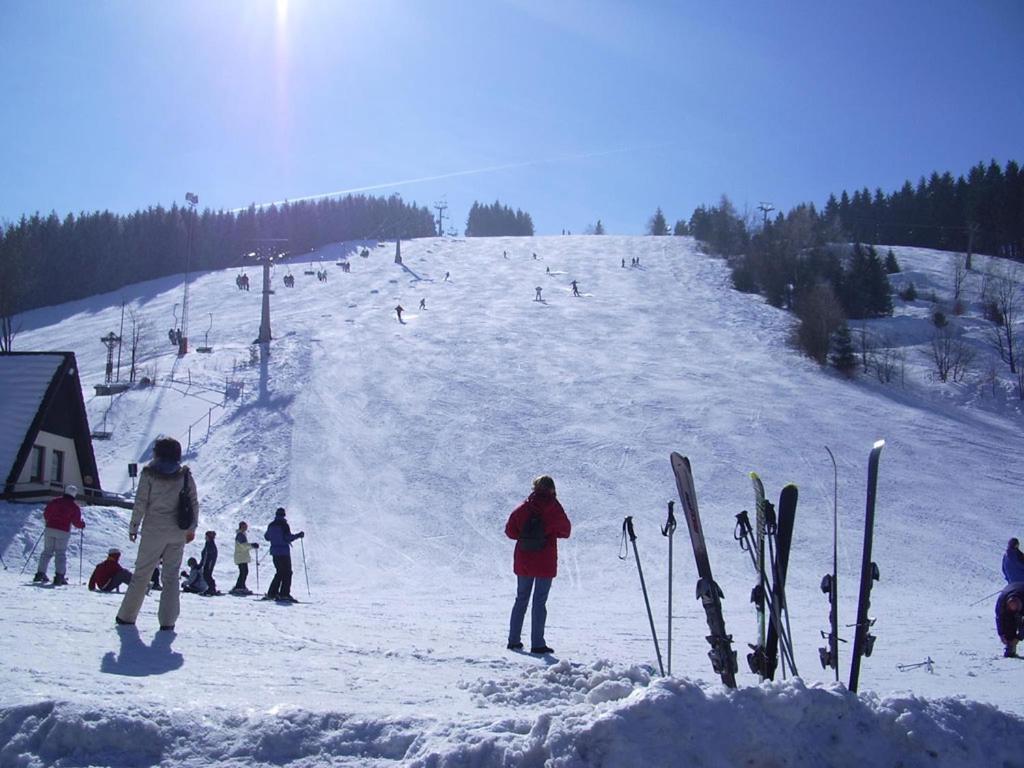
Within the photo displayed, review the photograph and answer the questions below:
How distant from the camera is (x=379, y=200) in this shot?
122000 mm

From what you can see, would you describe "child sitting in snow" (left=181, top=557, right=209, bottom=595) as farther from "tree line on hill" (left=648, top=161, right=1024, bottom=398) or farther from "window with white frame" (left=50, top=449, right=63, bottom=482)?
"tree line on hill" (left=648, top=161, right=1024, bottom=398)

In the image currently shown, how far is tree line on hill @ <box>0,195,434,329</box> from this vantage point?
85.2 m

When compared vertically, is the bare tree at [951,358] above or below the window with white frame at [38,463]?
above

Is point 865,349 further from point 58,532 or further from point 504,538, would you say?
point 58,532

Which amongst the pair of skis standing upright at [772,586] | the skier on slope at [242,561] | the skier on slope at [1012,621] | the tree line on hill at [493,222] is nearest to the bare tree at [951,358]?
the skier on slope at [1012,621]

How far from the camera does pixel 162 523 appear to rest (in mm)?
6426

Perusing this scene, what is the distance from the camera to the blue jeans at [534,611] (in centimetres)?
732

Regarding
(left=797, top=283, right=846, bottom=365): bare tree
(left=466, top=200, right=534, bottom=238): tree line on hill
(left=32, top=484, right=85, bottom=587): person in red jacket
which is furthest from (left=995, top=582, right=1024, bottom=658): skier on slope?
(left=466, top=200, right=534, bottom=238): tree line on hill

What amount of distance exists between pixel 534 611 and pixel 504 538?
44.2ft

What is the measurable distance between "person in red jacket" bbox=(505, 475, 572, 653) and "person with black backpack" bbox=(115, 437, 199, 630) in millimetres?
2574

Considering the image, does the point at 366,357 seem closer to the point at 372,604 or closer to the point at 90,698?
the point at 372,604

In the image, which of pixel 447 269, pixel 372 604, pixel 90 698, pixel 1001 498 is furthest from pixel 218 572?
pixel 447 269

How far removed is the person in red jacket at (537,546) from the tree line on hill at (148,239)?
71601 mm

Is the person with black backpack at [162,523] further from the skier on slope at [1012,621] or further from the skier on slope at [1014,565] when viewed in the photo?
the skier on slope at [1014,565]
